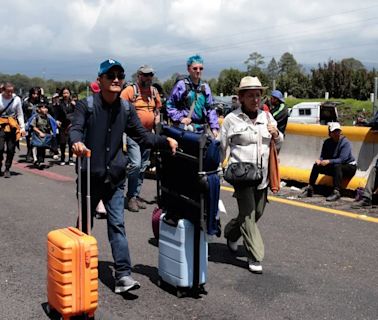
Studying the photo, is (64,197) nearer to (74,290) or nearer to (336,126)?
(336,126)

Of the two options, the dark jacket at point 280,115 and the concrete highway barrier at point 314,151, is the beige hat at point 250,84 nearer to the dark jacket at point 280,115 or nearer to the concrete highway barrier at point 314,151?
the dark jacket at point 280,115

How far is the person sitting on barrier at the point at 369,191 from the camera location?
25.8ft

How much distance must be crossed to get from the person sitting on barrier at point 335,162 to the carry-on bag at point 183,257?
14.3ft

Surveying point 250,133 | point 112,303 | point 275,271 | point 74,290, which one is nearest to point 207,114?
point 250,133

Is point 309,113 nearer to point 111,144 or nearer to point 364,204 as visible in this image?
point 364,204

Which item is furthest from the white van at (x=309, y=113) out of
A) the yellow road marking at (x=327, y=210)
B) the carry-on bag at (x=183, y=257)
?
the carry-on bag at (x=183, y=257)

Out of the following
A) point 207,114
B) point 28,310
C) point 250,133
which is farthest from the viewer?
point 207,114

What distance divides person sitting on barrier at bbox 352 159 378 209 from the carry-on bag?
4014 millimetres

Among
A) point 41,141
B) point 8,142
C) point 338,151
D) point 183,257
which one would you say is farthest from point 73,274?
point 41,141

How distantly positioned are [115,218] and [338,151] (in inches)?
202

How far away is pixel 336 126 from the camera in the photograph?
8602 millimetres

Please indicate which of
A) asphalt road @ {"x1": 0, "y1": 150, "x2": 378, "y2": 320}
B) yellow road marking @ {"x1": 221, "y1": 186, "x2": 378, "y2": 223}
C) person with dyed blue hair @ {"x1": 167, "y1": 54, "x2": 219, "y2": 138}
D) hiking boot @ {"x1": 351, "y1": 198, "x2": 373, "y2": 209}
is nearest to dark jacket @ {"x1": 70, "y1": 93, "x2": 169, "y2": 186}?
asphalt road @ {"x1": 0, "y1": 150, "x2": 378, "y2": 320}

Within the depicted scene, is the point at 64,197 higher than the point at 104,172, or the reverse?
the point at 104,172

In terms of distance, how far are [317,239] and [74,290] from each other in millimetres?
3376
